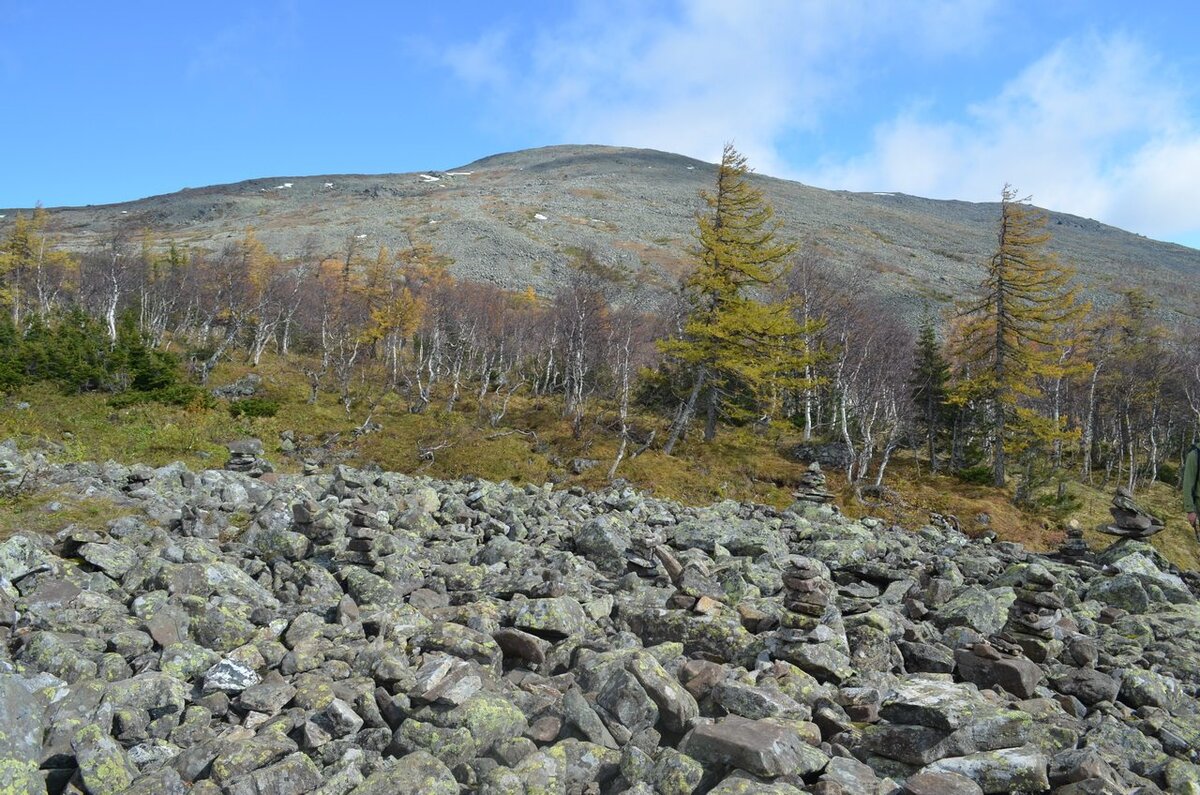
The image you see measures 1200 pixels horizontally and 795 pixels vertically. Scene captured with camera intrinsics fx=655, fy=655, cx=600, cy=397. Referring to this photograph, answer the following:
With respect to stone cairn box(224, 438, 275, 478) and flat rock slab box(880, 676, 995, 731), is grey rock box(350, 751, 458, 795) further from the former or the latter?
stone cairn box(224, 438, 275, 478)

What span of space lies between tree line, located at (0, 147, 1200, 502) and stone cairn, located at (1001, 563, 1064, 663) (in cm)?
1910

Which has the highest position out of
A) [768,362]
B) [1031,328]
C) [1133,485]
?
[1031,328]

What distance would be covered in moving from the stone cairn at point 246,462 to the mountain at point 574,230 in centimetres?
6140

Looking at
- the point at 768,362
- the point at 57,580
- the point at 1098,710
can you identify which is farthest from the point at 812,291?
the point at 57,580

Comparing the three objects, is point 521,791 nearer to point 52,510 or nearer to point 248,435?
point 52,510

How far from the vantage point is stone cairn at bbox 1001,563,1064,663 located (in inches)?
351

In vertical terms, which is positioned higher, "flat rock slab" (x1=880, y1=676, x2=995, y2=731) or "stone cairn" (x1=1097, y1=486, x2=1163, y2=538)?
"flat rock slab" (x1=880, y1=676, x2=995, y2=731)

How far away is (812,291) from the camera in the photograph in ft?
145

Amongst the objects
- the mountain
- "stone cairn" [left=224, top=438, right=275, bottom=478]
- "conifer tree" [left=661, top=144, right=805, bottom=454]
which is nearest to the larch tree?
"conifer tree" [left=661, top=144, right=805, bottom=454]

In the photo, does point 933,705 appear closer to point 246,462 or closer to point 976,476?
point 246,462

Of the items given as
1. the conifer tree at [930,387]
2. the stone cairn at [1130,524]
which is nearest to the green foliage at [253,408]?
→ the conifer tree at [930,387]

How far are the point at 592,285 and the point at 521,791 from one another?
116 ft

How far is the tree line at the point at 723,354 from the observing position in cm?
3384

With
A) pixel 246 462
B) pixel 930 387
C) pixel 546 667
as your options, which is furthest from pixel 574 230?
pixel 546 667
